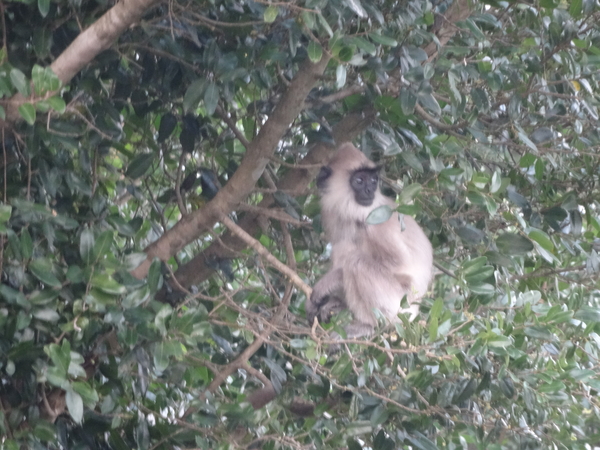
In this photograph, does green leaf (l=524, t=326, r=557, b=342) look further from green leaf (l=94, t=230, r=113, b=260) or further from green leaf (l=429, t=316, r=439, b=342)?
green leaf (l=94, t=230, r=113, b=260)

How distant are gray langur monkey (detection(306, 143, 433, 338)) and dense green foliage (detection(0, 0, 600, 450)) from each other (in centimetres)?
27

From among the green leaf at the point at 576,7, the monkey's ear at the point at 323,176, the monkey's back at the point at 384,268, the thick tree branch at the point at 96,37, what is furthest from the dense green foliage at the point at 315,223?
the monkey's back at the point at 384,268

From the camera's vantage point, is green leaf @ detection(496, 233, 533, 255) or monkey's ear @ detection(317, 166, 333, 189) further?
monkey's ear @ detection(317, 166, 333, 189)

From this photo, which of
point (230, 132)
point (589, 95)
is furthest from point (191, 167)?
point (589, 95)

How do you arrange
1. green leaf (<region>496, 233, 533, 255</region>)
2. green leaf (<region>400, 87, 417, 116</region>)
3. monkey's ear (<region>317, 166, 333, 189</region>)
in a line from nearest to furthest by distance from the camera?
green leaf (<region>400, 87, 417, 116</region>) < green leaf (<region>496, 233, 533, 255</region>) < monkey's ear (<region>317, 166, 333, 189</region>)

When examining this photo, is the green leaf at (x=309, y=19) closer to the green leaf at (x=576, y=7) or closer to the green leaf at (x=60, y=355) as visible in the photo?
the green leaf at (x=576, y=7)

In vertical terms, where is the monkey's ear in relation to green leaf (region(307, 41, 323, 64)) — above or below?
below

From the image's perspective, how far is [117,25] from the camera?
8.43ft

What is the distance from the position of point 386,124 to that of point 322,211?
35.5 inches

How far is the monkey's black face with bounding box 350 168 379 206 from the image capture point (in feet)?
13.6

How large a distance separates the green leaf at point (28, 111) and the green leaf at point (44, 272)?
66cm

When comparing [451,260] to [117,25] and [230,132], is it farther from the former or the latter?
[117,25]

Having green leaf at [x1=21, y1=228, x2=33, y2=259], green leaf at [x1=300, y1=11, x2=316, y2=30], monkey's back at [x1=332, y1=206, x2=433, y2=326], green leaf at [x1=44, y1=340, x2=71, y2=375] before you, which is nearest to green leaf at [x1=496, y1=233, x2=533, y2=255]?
monkey's back at [x1=332, y1=206, x2=433, y2=326]

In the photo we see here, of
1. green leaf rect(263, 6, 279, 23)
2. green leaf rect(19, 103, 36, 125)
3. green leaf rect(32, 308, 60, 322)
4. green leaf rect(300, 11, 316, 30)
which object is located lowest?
green leaf rect(32, 308, 60, 322)
